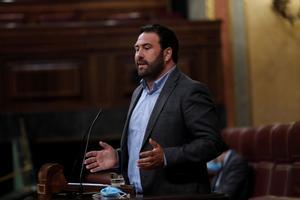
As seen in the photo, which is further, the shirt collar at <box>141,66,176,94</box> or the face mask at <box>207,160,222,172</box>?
the face mask at <box>207,160,222,172</box>

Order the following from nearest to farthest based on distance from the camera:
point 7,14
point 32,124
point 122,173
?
point 122,173
point 32,124
point 7,14

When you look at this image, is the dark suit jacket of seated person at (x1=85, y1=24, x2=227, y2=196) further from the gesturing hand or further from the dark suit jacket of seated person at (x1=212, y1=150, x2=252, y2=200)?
the dark suit jacket of seated person at (x1=212, y1=150, x2=252, y2=200)

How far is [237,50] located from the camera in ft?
17.0

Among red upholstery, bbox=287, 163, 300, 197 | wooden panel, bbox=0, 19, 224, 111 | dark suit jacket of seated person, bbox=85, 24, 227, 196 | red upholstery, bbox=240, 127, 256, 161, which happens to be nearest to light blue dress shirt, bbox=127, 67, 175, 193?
dark suit jacket of seated person, bbox=85, 24, 227, 196

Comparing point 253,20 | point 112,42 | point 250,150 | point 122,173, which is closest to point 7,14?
point 112,42

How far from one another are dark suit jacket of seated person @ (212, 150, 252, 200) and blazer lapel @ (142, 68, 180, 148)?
4.98 feet

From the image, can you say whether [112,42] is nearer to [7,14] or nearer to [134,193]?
[7,14]

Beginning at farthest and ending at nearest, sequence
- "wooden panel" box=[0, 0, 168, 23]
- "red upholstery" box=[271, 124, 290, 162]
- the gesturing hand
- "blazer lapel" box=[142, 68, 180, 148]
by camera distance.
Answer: "wooden panel" box=[0, 0, 168, 23], "red upholstery" box=[271, 124, 290, 162], "blazer lapel" box=[142, 68, 180, 148], the gesturing hand

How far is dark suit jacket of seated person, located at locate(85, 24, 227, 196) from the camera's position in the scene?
2.14 meters

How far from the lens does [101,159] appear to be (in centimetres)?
223

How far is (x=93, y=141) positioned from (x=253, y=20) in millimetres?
1609

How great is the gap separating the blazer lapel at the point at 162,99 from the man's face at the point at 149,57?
54mm

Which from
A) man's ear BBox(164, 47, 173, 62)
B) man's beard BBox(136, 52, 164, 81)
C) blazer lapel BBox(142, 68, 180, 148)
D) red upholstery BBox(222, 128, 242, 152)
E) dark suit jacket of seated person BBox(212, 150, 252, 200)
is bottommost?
dark suit jacket of seated person BBox(212, 150, 252, 200)

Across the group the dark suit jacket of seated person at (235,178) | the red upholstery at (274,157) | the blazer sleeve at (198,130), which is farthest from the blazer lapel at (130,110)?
the dark suit jacket of seated person at (235,178)
